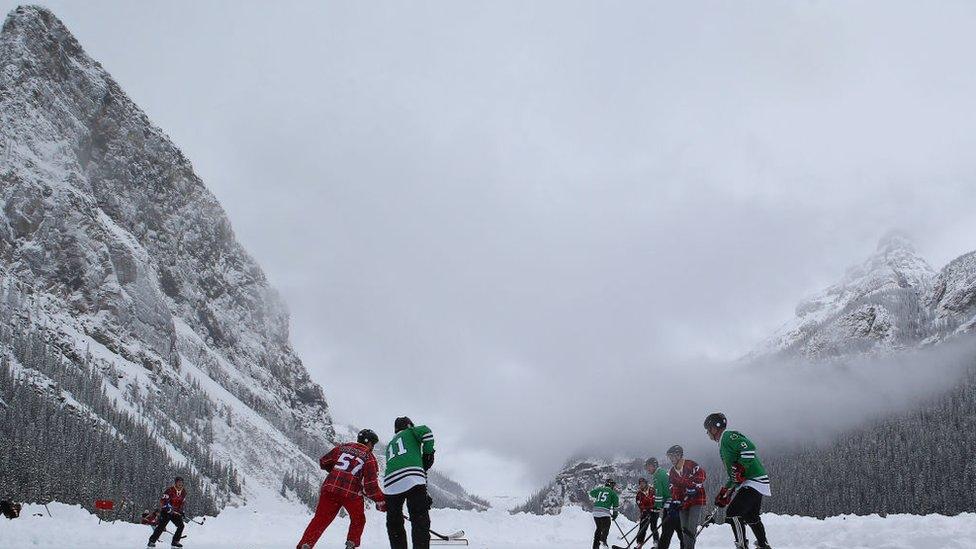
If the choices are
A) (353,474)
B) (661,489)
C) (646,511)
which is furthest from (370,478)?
(646,511)

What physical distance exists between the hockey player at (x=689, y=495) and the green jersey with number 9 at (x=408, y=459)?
5.47m

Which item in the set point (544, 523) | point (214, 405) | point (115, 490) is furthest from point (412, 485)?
point (214, 405)

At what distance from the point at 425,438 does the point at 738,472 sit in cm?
495

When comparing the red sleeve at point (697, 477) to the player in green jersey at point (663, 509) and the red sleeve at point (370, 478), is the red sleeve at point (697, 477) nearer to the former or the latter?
the player in green jersey at point (663, 509)

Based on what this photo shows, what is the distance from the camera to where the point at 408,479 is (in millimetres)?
10172

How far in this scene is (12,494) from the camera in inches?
3189

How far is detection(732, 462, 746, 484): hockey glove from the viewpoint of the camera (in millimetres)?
11133

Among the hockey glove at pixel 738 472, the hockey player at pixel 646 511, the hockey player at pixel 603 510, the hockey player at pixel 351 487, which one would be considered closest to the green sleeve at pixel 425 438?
the hockey player at pixel 351 487

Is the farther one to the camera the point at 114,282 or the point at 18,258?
the point at 114,282

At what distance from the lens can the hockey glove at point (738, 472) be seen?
11133 millimetres

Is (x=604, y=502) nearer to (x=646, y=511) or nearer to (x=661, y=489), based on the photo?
(x=646, y=511)

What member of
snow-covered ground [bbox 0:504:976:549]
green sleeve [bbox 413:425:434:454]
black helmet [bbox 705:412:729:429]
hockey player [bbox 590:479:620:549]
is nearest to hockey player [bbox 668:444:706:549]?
black helmet [bbox 705:412:729:429]

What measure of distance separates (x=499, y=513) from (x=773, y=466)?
499 ft

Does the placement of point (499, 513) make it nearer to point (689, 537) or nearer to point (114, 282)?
point (689, 537)
